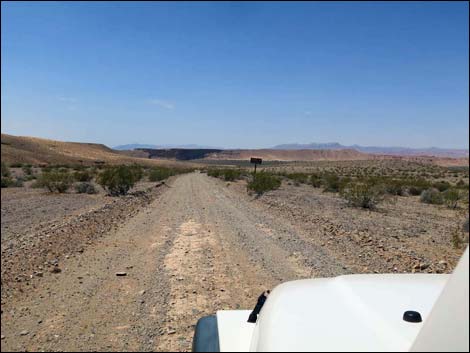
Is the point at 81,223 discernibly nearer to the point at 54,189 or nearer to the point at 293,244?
the point at 293,244

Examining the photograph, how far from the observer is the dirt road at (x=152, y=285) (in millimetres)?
4734

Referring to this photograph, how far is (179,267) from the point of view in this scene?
7.87 m

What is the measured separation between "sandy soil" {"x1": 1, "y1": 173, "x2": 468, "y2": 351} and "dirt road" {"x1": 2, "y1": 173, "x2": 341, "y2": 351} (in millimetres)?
15

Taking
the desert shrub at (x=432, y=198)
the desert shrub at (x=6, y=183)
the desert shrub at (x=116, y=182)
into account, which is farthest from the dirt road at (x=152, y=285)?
the desert shrub at (x=6, y=183)

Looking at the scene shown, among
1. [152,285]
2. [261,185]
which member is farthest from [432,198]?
[152,285]

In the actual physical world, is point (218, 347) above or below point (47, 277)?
above

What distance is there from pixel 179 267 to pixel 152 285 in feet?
3.98

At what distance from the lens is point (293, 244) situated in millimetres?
10234

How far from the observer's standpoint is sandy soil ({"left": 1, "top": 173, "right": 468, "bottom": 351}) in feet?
16.0

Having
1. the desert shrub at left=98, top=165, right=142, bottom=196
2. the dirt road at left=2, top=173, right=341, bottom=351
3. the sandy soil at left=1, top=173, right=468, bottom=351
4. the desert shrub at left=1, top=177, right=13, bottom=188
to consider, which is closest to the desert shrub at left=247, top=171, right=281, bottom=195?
the desert shrub at left=98, top=165, right=142, bottom=196

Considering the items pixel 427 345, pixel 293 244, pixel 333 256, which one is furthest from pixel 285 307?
pixel 293 244

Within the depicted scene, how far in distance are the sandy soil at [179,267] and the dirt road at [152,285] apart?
0.02 meters

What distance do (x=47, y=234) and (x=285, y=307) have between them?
1011 cm

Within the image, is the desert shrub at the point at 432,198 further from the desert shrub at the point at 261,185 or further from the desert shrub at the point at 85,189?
the desert shrub at the point at 85,189
